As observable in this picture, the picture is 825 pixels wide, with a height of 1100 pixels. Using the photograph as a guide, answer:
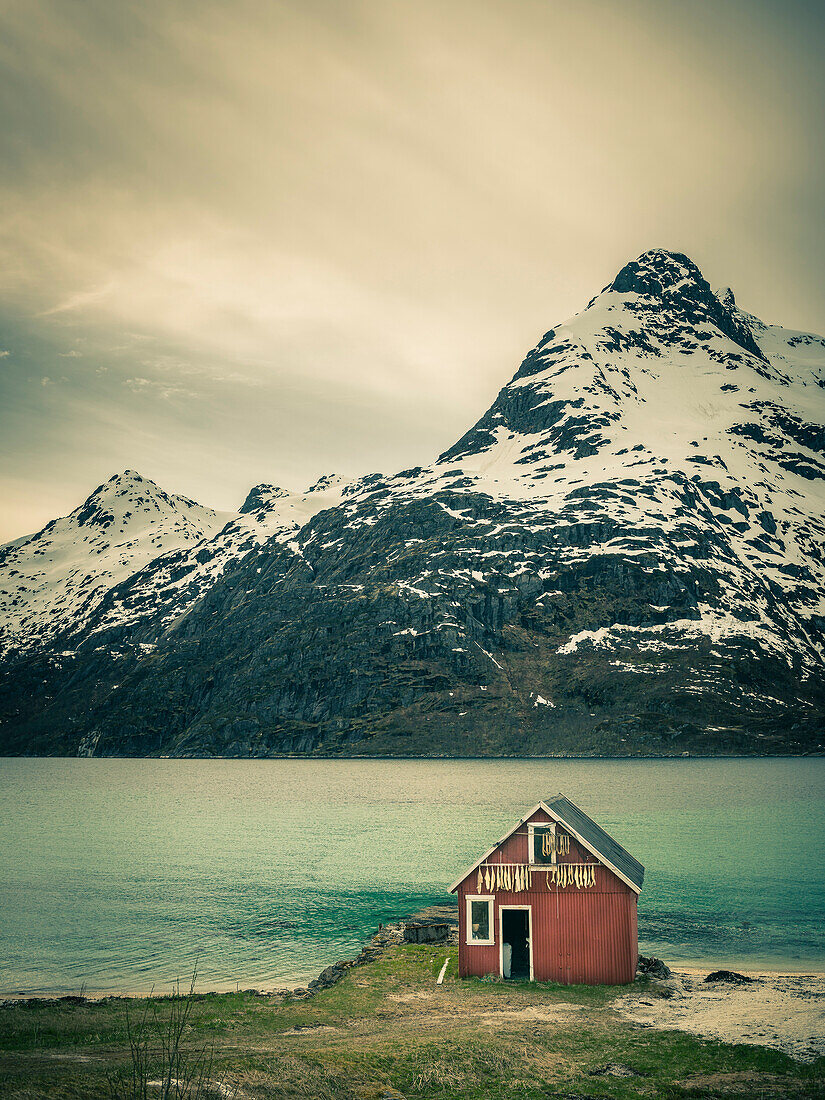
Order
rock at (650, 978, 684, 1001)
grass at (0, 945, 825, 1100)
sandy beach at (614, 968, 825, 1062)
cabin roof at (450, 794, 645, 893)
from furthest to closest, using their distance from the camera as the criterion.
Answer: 1. cabin roof at (450, 794, 645, 893)
2. rock at (650, 978, 684, 1001)
3. sandy beach at (614, 968, 825, 1062)
4. grass at (0, 945, 825, 1100)

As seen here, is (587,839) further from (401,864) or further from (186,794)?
(186,794)

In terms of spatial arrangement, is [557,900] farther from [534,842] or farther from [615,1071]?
[615,1071]

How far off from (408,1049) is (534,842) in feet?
39.4

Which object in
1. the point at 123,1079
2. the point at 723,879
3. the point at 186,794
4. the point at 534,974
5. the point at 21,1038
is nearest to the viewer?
the point at 123,1079

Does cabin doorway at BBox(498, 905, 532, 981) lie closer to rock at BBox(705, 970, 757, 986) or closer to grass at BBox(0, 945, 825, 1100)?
grass at BBox(0, 945, 825, 1100)

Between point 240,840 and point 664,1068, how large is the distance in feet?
279

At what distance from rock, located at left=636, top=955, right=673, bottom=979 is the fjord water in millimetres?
6415

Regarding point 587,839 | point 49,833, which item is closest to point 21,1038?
point 587,839

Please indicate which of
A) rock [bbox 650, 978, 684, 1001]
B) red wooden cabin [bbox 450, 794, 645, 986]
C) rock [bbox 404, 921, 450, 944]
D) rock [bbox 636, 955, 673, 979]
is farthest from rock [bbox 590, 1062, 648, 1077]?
rock [bbox 404, 921, 450, 944]

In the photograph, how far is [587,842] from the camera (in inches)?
1437

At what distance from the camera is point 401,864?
274 feet

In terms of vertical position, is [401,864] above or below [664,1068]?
below

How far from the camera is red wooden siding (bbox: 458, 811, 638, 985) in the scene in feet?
120

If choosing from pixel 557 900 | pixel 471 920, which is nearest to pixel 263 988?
pixel 471 920
